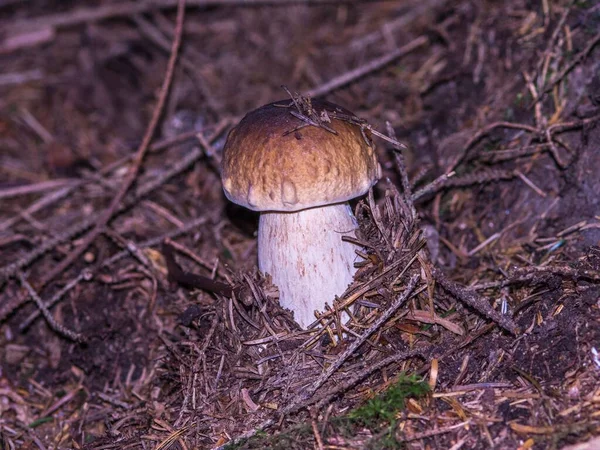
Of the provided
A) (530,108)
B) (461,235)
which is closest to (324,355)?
(461,235)

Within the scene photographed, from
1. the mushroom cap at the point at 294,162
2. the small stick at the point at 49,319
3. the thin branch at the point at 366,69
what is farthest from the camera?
the thin branch at the point at 366,69

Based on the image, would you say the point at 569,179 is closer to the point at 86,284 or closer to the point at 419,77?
the point at 419,77

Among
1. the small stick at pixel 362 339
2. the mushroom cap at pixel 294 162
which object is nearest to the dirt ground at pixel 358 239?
the small stick at pixel 362 339

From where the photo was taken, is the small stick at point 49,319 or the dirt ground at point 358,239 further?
the small stick at point 49,319

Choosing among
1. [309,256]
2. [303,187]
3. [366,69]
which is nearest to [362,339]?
[309,256]

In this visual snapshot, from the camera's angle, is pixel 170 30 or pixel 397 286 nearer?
pixel 397 286

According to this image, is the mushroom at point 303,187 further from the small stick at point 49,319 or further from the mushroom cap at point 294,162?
the small stick at point 49,319

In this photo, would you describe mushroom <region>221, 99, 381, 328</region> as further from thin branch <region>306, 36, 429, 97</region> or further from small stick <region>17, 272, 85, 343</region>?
thin branch <region>306, 36, 429, 97</region>
